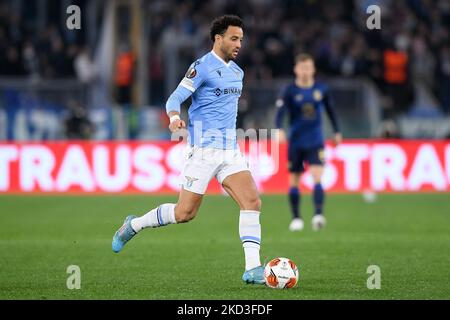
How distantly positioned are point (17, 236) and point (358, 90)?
12052 mm

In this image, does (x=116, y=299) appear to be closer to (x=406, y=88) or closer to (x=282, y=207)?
(x=282, y=207)

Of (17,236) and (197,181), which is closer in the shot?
(197,181)

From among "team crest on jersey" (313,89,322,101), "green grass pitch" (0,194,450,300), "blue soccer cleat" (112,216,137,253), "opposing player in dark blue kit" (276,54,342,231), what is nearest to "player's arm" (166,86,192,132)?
"blue soccer cleat" (112,216,137,253)

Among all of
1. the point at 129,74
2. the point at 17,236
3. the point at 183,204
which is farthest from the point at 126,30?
the point at 183,204

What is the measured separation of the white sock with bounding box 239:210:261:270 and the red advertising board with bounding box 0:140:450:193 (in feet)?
40.4

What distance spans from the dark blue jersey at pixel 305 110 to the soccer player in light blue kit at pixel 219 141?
5.65 m

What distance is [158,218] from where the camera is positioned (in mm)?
9320

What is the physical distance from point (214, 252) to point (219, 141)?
111 inches

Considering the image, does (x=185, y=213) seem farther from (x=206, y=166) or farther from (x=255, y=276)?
(x=255, y=276)

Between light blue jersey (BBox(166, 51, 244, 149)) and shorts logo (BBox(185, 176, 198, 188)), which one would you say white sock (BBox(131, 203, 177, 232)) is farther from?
light blue jersey (BBox(166, 51, 244, 149))

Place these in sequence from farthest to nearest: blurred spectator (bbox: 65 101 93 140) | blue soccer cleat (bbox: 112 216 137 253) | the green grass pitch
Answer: blurred spectator (bbox: 65 101 93 140) < blue soccer cleat (bbox: 112 216 137 253) < the green grass pitch

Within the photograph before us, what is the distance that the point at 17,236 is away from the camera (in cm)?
1356

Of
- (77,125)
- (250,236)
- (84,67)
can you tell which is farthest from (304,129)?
(84,67)

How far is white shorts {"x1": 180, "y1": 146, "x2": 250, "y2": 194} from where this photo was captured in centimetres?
906
